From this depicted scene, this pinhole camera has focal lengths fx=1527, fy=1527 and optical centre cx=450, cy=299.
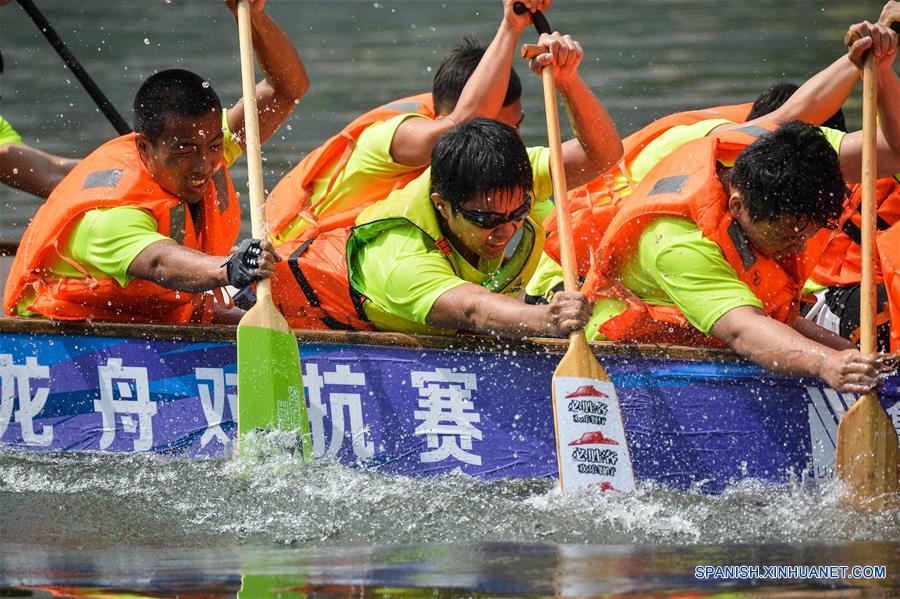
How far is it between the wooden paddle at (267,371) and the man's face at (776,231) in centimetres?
144

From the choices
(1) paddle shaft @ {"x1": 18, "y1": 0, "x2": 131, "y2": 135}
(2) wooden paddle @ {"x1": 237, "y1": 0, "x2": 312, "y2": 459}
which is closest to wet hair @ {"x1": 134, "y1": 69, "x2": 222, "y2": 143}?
(2) wooden paddle @ {"x1": 237, "y1": 0, "x2": 312, "y2": 459}

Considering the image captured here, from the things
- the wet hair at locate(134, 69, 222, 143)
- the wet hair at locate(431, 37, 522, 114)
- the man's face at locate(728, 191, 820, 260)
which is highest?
the wet hair at locate(431, 37, 522, 114)

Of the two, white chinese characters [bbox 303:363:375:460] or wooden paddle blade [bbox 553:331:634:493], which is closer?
wooden paddle blade [bbox 553:331:634:493]

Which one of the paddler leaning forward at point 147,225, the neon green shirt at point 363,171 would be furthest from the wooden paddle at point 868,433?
the paddler leaning forward at point 147,225

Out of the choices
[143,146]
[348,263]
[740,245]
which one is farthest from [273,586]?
[143,146]

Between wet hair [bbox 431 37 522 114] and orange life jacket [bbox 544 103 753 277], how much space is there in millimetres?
432

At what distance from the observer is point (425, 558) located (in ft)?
13.5

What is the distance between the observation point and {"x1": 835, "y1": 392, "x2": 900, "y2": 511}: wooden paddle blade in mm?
A: 4199

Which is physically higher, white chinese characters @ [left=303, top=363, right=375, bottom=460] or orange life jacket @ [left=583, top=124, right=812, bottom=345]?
orange life jacket @ [left=583, top=124, right=812, bottom=345]

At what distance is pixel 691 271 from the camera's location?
14.3ft

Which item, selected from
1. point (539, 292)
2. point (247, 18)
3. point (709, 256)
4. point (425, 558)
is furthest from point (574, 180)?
point (425, 558)

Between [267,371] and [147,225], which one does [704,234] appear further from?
[147,225]

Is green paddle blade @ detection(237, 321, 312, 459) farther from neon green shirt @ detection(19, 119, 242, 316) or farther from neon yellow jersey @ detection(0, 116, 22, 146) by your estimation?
neon yellow jersey @ detection(0, 116, 22, 146)

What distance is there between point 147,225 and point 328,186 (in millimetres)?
787
